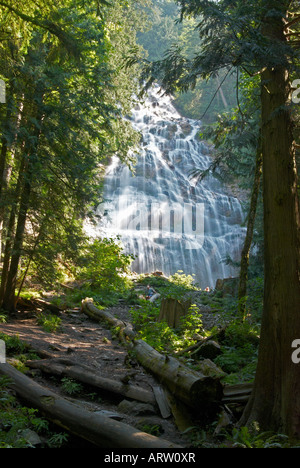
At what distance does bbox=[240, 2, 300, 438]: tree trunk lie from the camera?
4.01 m

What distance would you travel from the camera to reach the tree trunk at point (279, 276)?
4.01 metres

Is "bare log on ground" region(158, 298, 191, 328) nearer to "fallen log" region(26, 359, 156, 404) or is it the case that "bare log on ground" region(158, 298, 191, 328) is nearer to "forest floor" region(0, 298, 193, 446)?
"forest floor" region(0, 298, 193, 446)

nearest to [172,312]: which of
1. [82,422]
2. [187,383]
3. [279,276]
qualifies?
[187,383]

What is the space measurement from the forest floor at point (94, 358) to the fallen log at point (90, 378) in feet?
0.31

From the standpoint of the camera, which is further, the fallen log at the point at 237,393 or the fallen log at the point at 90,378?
the fallen log at the point at 90,378

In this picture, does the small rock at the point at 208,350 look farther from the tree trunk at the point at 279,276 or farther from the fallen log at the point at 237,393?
the tree trunk at the point at 279,276

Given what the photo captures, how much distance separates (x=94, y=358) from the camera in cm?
711

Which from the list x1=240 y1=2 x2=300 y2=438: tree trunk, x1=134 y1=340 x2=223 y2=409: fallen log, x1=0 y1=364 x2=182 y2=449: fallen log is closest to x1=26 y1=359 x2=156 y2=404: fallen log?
x1=134 y1=340 x2=223 y2=409: fallen log

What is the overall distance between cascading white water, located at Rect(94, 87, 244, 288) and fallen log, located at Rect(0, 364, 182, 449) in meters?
20.5

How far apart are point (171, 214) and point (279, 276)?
2676 cm

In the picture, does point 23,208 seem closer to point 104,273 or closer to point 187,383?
point 187,383

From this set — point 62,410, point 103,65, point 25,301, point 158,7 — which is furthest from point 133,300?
point 158,7

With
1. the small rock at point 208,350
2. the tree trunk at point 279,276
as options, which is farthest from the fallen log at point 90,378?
the small rock at point 208,350

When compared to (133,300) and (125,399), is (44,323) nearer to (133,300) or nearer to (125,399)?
(125,399)
